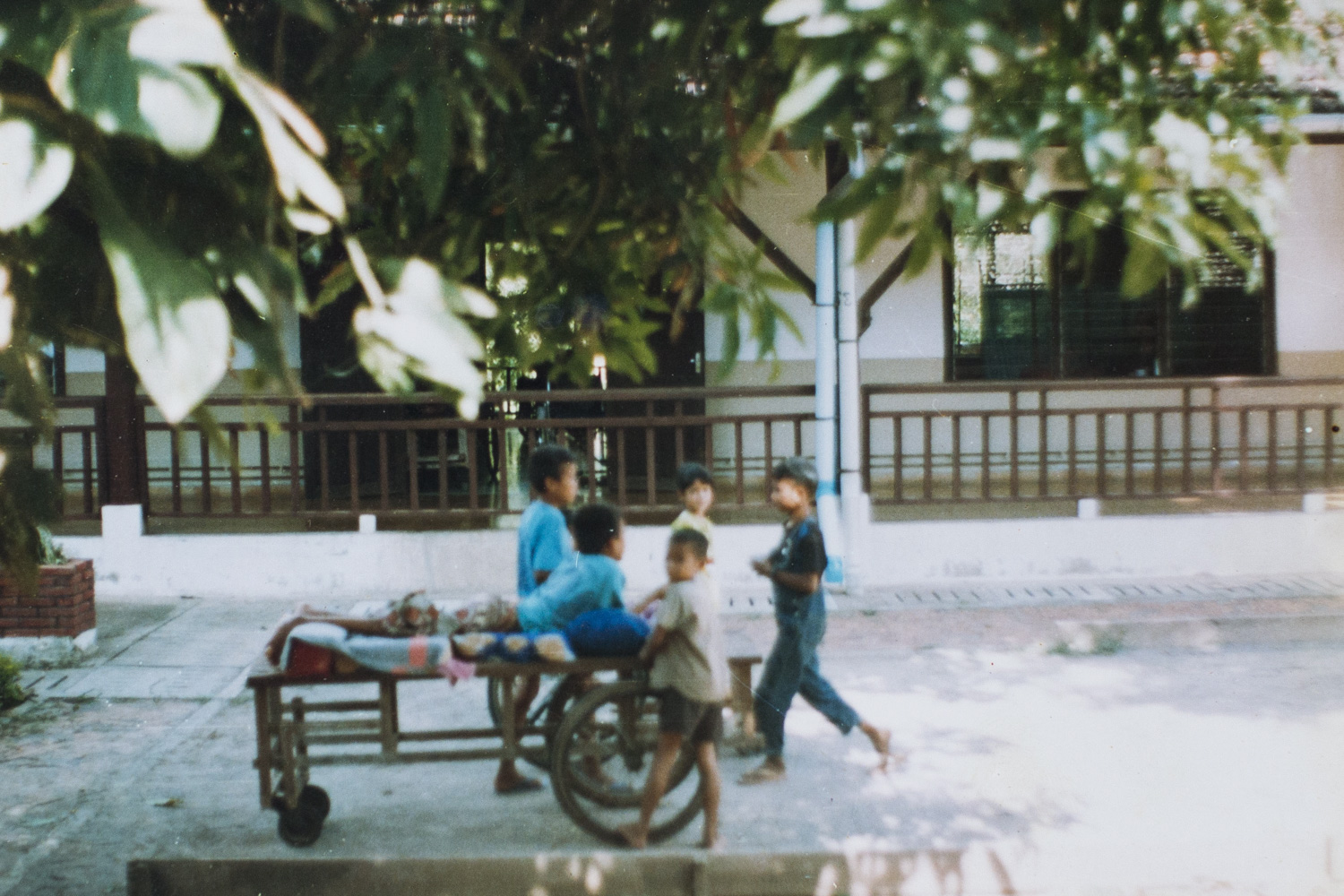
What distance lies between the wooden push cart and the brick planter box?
9.82ft

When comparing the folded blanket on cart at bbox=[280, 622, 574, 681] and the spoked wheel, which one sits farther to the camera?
the spoked wheel

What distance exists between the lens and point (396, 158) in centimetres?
316

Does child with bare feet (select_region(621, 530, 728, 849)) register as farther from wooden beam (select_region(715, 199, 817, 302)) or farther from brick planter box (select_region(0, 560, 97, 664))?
brick planter box (select_region(0, 560, 97, 664))

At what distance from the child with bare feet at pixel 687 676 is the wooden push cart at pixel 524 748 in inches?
3.9

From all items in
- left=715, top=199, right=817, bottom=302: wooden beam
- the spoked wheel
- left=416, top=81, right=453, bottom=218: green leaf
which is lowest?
the spoked wheel

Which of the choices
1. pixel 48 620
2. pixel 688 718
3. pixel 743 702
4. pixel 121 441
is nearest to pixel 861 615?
pixel 743 702

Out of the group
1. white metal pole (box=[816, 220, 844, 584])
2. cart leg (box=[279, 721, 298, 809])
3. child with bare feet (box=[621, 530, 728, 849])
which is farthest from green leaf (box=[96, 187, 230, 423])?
white metal pole (box=[816, 220, 844, 584])

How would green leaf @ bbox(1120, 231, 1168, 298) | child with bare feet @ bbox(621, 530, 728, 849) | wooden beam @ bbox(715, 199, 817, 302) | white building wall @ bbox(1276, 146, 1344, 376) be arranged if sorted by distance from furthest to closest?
white building wall @ bbox(1276, 146, 1344, 376) → child with bare feet @ bbox(621, 530, 728, 849) → wooden beam @ bbox(715, 199, 817, 302) → green leaf @ bbox(1120, 231, 1168, 298)

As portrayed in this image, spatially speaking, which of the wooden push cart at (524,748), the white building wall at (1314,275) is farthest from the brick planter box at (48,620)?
the white building wall at (1314,275)

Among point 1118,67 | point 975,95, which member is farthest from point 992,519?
point 975,95

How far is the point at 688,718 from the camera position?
3838 millimetres

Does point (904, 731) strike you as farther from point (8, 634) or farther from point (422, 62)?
point (8, 634)

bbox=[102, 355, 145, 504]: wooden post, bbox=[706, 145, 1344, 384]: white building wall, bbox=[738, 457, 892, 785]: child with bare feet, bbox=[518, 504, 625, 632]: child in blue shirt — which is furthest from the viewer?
bbox=[102, 355, 145, 504]: wooden post

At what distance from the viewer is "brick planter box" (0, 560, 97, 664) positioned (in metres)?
6.30
